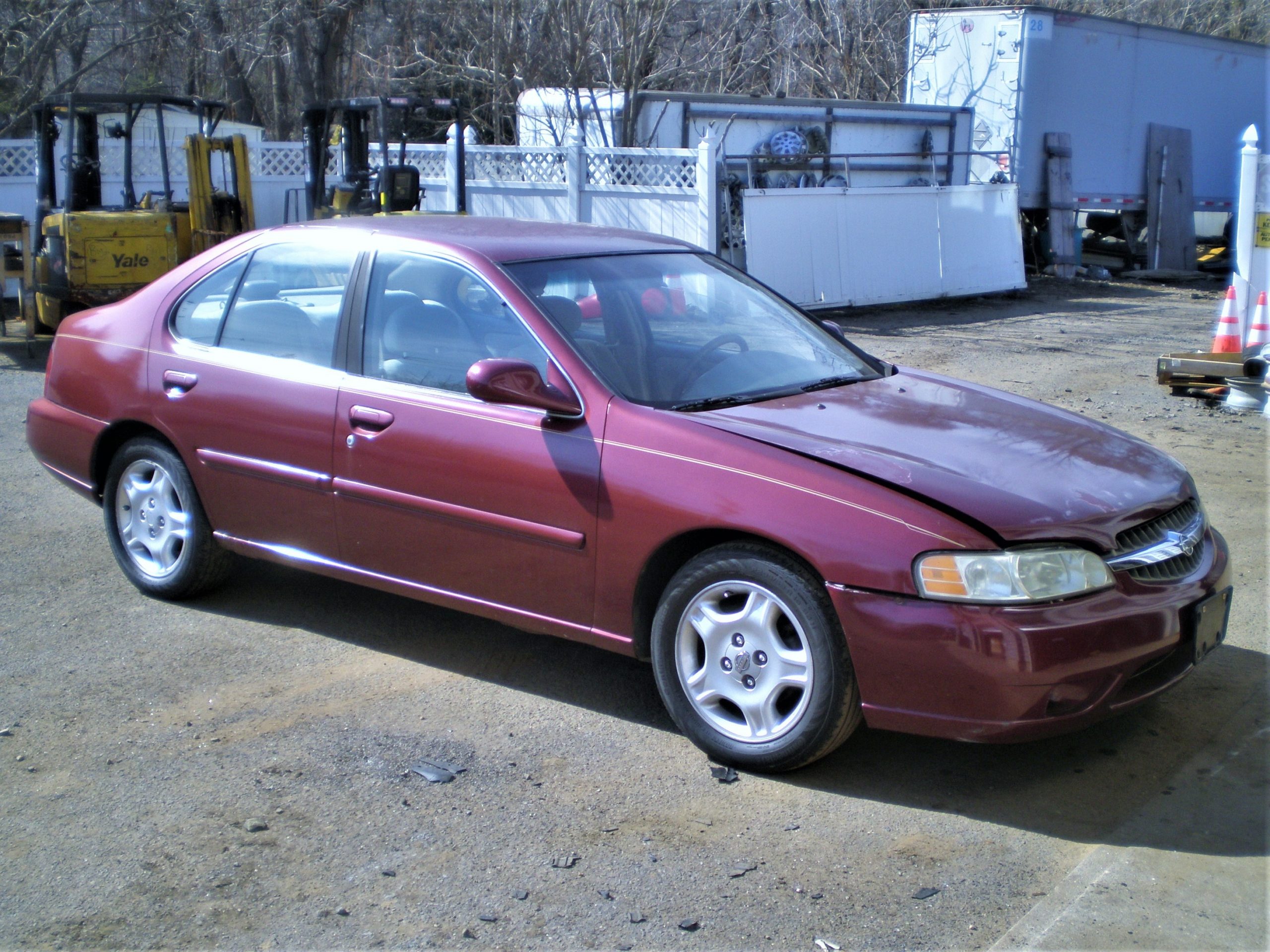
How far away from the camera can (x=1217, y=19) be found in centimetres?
3372

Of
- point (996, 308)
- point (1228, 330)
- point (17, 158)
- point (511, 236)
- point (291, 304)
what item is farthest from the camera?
point (996, 308)

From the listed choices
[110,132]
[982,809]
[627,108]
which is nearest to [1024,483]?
[982,809]

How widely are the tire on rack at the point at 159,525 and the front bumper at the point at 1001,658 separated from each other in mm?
2785

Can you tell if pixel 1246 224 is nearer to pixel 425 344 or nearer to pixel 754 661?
pixel 425 344

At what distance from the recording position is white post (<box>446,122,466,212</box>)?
15.9 m

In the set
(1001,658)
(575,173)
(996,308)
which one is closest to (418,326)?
(1001,658)

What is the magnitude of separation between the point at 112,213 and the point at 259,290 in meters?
7.74

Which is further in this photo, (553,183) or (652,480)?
(553,183)

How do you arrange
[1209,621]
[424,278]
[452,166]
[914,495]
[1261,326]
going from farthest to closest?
1. [452,166]
2. [1261,326]
3. [424,278]
4. [1209,621]
5. [914,495]

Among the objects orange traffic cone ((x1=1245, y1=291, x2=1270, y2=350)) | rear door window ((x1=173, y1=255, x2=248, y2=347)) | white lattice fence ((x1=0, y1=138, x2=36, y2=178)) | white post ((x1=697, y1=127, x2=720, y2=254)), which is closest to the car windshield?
rear door window ((x1=173, y1=255, x2=248, y2=347))

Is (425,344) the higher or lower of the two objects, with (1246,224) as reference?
lower

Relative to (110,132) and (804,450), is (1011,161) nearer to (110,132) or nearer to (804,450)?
(110,132)

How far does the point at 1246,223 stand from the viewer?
10891 mm

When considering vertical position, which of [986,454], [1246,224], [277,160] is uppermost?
[277,160]
